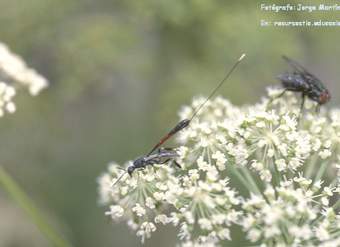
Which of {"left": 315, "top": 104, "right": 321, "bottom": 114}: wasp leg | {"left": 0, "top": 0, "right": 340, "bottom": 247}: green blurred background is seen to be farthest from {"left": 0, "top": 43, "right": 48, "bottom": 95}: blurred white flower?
{"left": 315, "top": 104, "right": 321, "bottom": 114}: wasp leg

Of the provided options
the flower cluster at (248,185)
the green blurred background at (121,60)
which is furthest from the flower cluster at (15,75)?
the flower cluster at (248,185)

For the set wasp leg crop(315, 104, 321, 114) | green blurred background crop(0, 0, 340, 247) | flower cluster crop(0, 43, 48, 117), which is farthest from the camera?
green blurred background crop(0, 0, 340, 247)

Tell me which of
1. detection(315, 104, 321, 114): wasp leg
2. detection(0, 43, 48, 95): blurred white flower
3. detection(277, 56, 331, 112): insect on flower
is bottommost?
detection(315, 104, 321, 114): wasp leg

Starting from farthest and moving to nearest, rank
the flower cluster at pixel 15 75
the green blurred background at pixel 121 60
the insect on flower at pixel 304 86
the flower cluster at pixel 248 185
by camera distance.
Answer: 1. the green blurred background at pixel 121 60
2. the flower cluster at pixel 15 75
3. the insect on flower at pixel 304 86
4. the flower cluster at pixel 248 185

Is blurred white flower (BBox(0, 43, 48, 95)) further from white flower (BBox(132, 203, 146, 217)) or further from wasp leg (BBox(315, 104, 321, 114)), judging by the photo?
wasp leg (BBox(315, 104, 321, 114))

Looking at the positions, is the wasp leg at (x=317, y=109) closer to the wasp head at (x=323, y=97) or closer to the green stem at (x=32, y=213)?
the wasp head at (x=323, y=97)

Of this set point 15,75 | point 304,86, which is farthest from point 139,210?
point 15,75

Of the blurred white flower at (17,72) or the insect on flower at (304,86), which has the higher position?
the blurred white flower at (17,72)
